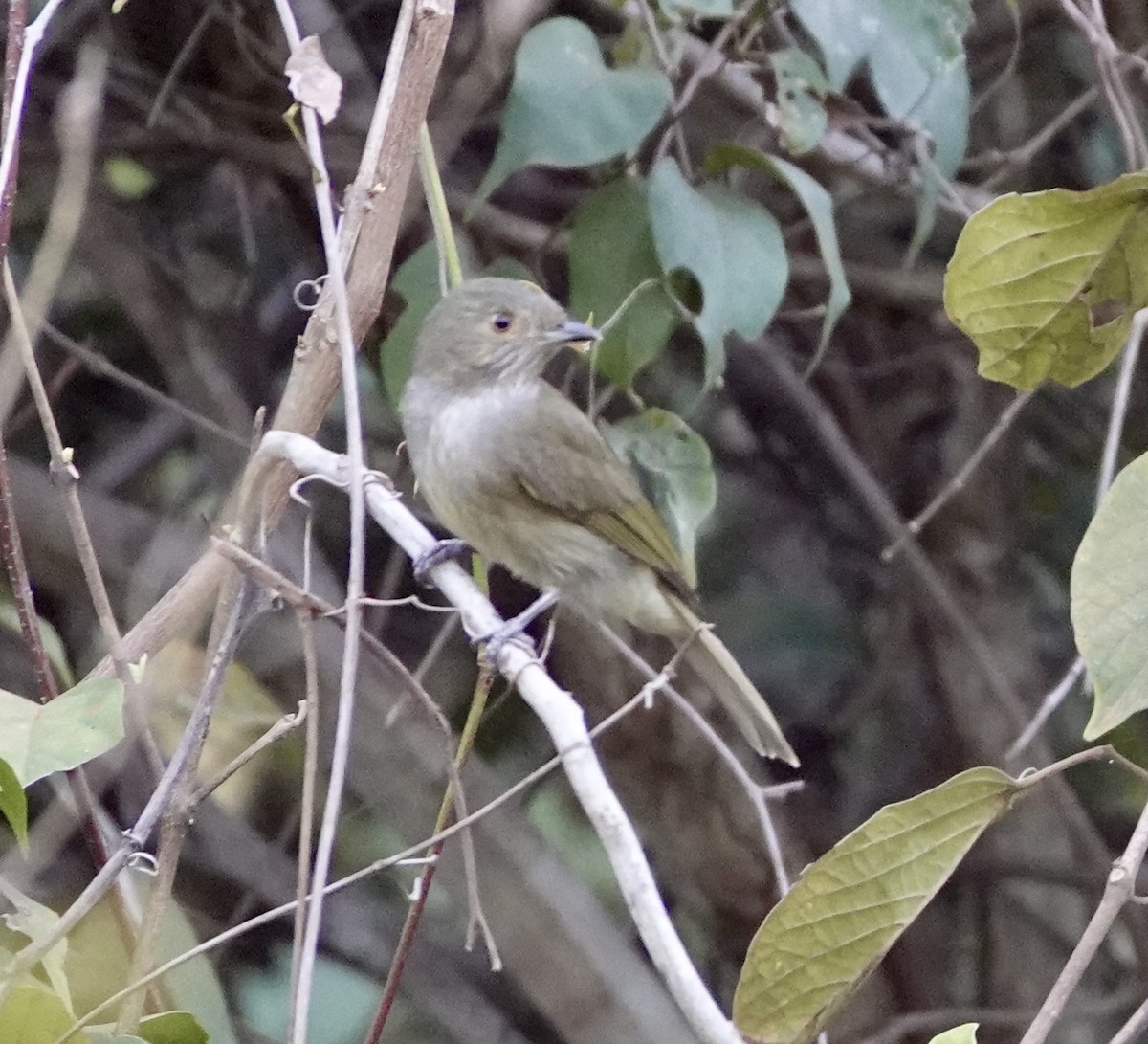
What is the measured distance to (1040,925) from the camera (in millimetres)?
4305

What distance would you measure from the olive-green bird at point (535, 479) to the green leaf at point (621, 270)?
A: 0.21 m

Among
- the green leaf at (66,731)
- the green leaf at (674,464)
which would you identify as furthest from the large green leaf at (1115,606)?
the green leaf at (674,464)

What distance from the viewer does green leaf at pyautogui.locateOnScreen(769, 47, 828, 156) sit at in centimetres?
296

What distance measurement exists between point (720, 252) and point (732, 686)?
3.54 ft

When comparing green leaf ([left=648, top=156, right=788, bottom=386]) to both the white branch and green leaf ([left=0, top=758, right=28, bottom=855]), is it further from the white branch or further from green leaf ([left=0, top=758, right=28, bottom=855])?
green leaf ([left=0, top=758, right=28, bottom=855])

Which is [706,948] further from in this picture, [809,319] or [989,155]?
[989,155]

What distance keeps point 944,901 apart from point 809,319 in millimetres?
1628

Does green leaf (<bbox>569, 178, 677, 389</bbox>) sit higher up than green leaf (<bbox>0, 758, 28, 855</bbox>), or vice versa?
green leaf (<bbox>0, 758, 28, 855</bbox>)

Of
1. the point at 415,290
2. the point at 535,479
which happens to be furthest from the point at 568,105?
the point at 535,479

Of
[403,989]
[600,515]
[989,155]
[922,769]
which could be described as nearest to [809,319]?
[989,155]

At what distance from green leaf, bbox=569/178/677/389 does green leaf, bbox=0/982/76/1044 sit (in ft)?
5.53

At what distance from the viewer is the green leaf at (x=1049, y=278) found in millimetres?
1468

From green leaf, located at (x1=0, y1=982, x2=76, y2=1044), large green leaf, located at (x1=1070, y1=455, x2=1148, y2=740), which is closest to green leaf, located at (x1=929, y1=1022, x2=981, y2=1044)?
large green leaf, located at (x1=1070, y1=455, x2=1148, y2=740)

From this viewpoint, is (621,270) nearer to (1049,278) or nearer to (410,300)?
(410,300)
